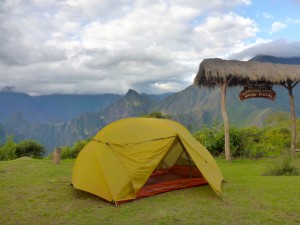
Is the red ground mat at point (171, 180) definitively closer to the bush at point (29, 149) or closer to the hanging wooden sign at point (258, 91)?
the hanging wooden sign at point (258, 91)

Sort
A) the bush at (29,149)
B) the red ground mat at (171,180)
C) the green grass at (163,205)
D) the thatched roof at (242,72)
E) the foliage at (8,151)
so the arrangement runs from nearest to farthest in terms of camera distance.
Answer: the green grass at (163,205) < the red ground mat at (171,180) < the thatched roof at (242,72) < the foliage at (8,151) < the bush at (29,149)

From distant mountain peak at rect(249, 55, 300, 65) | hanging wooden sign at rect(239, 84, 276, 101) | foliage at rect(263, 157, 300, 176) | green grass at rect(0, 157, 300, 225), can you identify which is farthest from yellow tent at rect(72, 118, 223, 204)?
distant mountain peak at rect(249, 55, 300, 65)

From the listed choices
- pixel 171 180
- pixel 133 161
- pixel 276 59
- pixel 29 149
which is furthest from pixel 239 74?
pixel 276 59

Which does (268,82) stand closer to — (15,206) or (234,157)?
(234,157)

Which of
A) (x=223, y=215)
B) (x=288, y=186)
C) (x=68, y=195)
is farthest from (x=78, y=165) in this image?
(x=288, y=186)

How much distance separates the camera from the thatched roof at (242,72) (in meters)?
13.9

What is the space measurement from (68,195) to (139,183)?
A: 6.27ft

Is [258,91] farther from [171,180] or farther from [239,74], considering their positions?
[171,180]

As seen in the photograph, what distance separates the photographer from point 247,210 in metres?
6.93

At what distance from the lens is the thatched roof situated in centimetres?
1392

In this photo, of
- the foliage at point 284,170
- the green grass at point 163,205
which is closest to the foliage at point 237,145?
the foliage at point 284,170

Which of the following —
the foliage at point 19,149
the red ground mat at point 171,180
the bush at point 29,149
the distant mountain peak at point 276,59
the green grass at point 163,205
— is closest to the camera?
the green grass at point 163,205

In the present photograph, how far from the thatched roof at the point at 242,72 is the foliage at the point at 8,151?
20119 mm

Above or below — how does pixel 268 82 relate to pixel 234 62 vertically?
below
